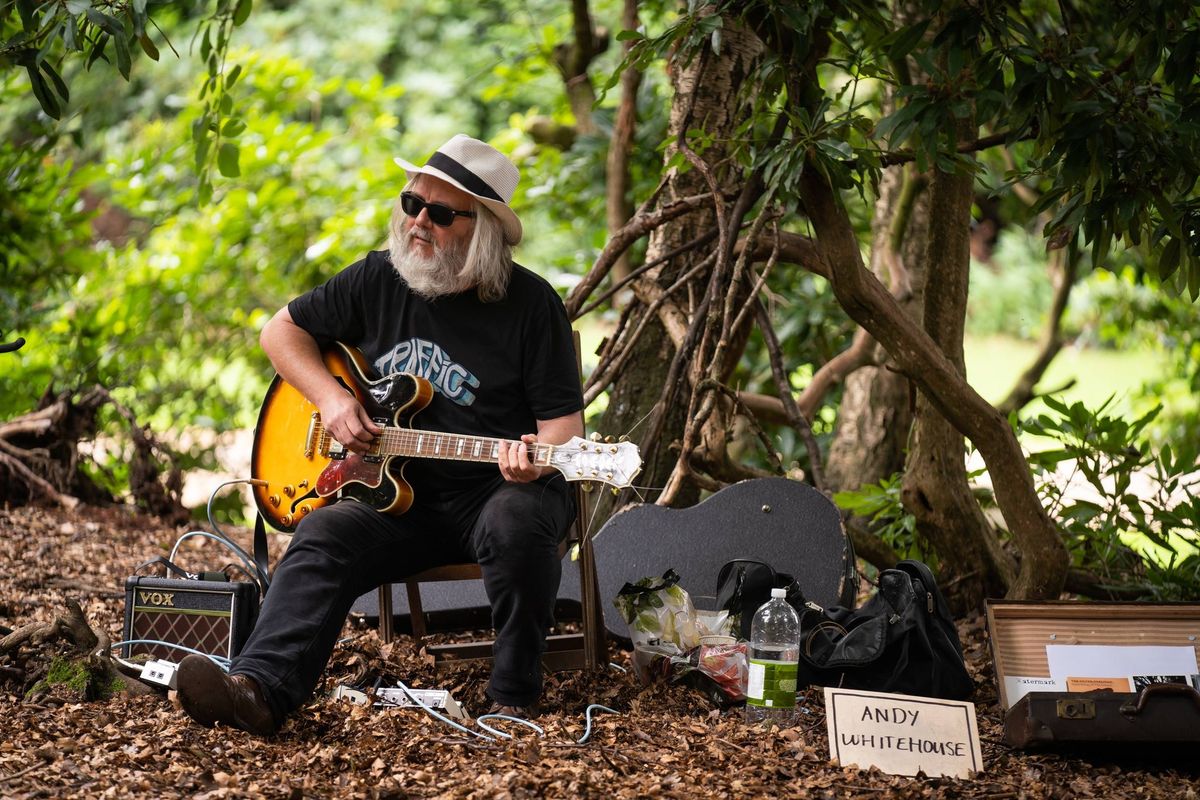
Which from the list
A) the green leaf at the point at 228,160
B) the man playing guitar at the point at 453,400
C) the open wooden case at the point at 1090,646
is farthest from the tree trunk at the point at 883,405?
the green leaf at the point at 228,160

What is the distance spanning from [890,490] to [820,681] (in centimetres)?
135

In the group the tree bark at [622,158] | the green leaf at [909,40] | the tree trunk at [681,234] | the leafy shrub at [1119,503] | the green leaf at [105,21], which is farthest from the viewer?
the tree bark at [622,158]

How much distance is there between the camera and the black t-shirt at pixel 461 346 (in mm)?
3109

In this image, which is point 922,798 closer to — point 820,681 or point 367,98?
point 820,681

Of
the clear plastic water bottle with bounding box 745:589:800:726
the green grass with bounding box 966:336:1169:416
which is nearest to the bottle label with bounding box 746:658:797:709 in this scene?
the clear plastic water bottle with bounding box 745:589:800:726

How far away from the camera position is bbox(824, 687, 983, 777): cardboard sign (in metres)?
2.62

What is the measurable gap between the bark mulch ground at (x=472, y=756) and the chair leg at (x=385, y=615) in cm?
26

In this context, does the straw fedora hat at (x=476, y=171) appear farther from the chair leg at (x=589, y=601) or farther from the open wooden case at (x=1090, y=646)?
the open wooden case at (x=1090, y=646)

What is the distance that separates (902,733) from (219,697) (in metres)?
1.47

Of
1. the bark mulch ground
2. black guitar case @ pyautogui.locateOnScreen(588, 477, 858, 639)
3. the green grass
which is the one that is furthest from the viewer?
the green grass

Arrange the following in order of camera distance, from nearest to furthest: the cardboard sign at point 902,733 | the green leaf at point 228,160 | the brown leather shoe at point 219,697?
the brown leather shoe at point 219,697, the cardboard sign at point 902,733, the green leaf at point 228,160

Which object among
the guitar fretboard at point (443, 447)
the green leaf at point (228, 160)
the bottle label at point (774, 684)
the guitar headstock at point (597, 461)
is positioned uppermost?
the green leaf at point (228, 160)

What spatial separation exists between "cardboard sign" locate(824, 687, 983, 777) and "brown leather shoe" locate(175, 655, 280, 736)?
1247 mm

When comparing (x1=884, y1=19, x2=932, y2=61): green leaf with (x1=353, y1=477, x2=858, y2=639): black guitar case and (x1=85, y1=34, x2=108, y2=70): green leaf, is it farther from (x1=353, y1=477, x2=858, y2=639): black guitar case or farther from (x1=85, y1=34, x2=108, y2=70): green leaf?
(x1=85, y1=34, x2=108, y2=70): green leaf
